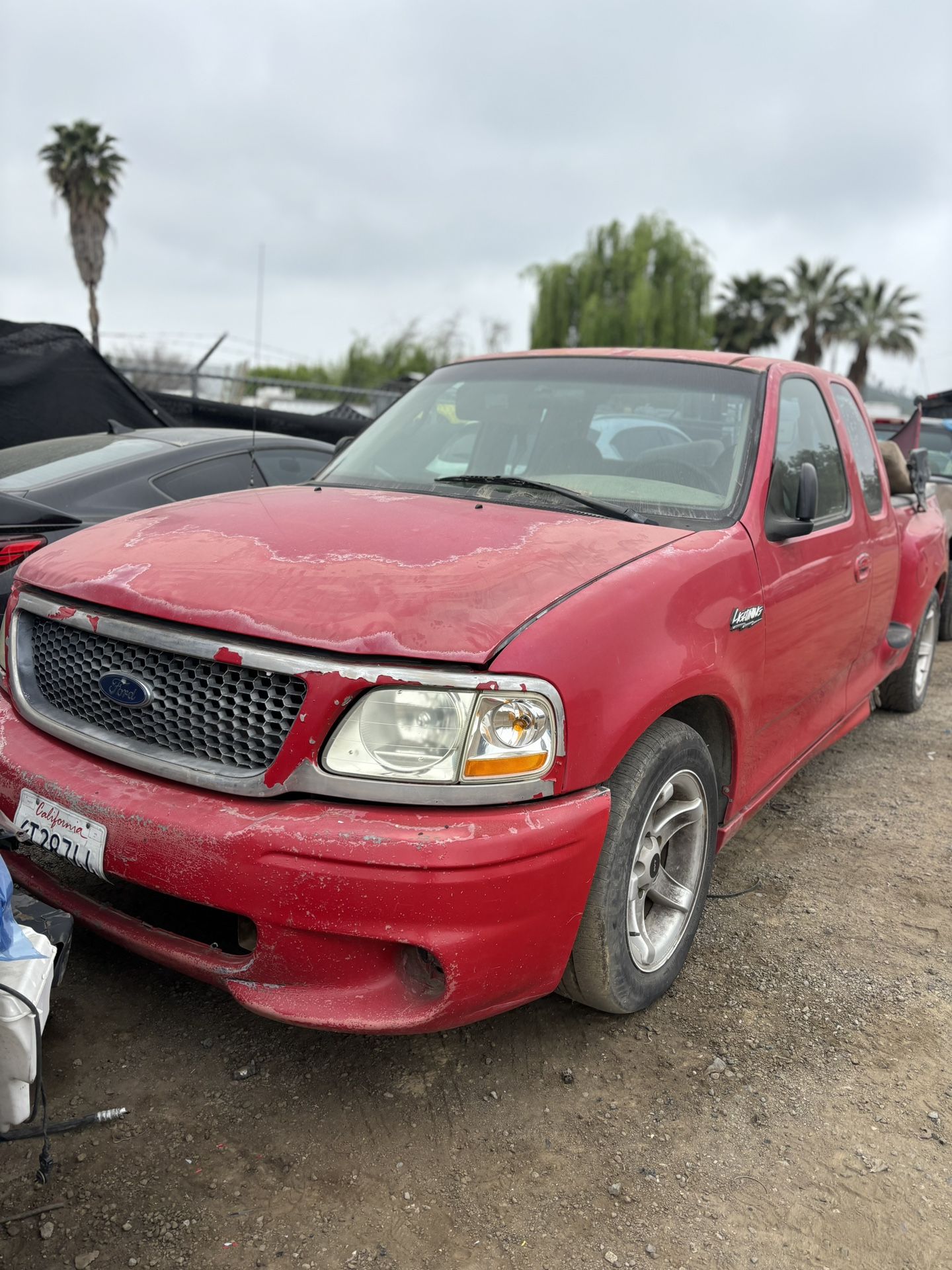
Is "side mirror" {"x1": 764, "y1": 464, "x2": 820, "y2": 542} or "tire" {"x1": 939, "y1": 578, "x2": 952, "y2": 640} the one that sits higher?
"side mirror" {"x1": 764, "y1": 464, "x2": 820, "y2": 542}

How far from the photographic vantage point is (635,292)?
40094mm

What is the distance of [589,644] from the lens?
2.22 meters

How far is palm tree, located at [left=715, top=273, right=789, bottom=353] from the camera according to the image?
52.4m

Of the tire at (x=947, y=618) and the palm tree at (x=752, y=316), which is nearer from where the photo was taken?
the tire at (x=947, y=618)

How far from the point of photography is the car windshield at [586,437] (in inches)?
124

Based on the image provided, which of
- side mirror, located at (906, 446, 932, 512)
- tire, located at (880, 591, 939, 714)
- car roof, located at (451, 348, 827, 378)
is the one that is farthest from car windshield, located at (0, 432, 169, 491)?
tire, located at (880, 591, 939, 714)

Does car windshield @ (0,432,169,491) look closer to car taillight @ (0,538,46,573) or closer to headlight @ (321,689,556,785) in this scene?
car taillight @ (0,538,46,573)

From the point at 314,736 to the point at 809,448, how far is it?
2377 millimetres

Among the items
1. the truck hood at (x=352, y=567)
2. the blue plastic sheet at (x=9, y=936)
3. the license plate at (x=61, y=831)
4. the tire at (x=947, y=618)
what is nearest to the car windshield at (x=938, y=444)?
the tire at (x=947, y=618)

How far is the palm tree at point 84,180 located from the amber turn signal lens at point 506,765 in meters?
41.8

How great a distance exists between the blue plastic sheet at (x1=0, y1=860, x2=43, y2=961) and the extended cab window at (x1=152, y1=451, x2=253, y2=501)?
3.38 meters

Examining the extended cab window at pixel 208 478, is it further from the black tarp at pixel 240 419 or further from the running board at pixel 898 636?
the black tarp at pixel 240 419

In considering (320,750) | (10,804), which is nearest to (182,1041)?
(10,804)

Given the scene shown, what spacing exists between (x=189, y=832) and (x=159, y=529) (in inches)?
40.6
